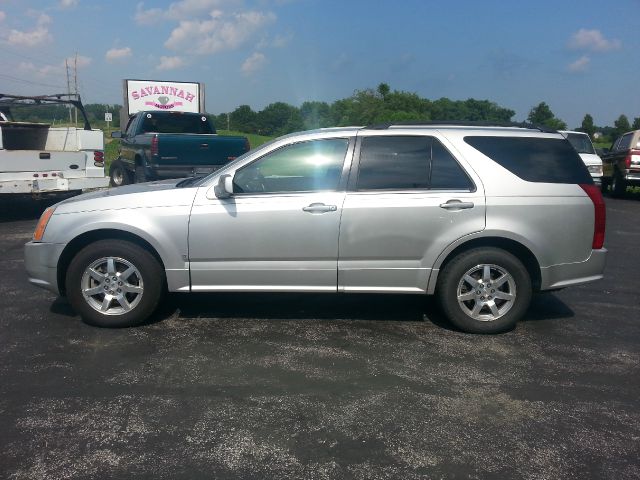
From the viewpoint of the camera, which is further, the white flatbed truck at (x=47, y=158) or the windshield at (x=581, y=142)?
the windshield at (x=581, y=142)

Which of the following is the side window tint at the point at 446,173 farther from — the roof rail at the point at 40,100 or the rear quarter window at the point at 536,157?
the roof rail at the point at 40,100

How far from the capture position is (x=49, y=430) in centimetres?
353

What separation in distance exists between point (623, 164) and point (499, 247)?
1418cm

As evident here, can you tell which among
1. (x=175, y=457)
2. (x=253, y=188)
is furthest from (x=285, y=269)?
(x=175, y=457)

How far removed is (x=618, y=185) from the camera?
58.9 ft

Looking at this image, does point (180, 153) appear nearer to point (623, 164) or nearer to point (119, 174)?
point (119, 174)

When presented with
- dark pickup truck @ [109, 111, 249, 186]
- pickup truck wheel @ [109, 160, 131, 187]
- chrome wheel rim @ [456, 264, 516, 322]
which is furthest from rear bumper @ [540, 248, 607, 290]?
Answer: pickup truck wheel @ [109, 160, 131, 187]

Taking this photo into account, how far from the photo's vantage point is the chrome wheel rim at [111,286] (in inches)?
207

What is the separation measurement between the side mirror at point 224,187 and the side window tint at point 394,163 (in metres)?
1.09

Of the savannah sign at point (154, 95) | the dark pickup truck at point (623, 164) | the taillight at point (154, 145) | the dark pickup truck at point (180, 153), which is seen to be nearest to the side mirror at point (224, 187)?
the dark pickup truck at point (180, 153)

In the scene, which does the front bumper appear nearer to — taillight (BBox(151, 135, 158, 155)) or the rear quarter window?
the rear quarter window

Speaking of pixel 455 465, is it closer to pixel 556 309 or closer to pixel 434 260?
pixel 434 260

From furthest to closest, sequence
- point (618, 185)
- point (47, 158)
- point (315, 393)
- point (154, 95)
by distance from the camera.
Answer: point (154, 95), point (618, 185), point (47, 158), point (315, 393)

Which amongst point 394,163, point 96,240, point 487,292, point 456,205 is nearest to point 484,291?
point 487,292
